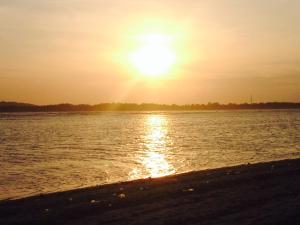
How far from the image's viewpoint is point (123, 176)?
1153 inches

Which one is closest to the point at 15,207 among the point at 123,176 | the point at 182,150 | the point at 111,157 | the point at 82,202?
the point at 82,202

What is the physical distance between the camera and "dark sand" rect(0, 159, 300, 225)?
1309 centimetres

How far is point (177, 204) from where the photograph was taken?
15273 millimetres

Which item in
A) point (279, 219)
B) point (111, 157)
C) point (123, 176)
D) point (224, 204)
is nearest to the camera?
point (279, 219)

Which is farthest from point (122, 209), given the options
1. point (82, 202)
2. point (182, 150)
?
point (182, 150)

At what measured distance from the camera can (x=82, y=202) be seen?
55.9ft

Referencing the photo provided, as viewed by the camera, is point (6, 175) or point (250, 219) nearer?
point (250, 219)

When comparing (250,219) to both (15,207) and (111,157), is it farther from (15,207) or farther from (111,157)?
(111,157)

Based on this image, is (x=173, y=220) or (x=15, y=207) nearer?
(x=173, y=220)

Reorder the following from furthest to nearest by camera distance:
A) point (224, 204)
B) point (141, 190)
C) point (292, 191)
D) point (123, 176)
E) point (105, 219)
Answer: point (123, 176)
point (141, 190)
point (292, 191)
point (224, 204)
point (105, 219)

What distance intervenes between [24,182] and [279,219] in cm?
1768

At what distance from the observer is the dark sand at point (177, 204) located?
13086 millimetres

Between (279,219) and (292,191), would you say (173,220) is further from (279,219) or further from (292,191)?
(292,191)

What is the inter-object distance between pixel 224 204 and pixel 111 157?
27.6m
